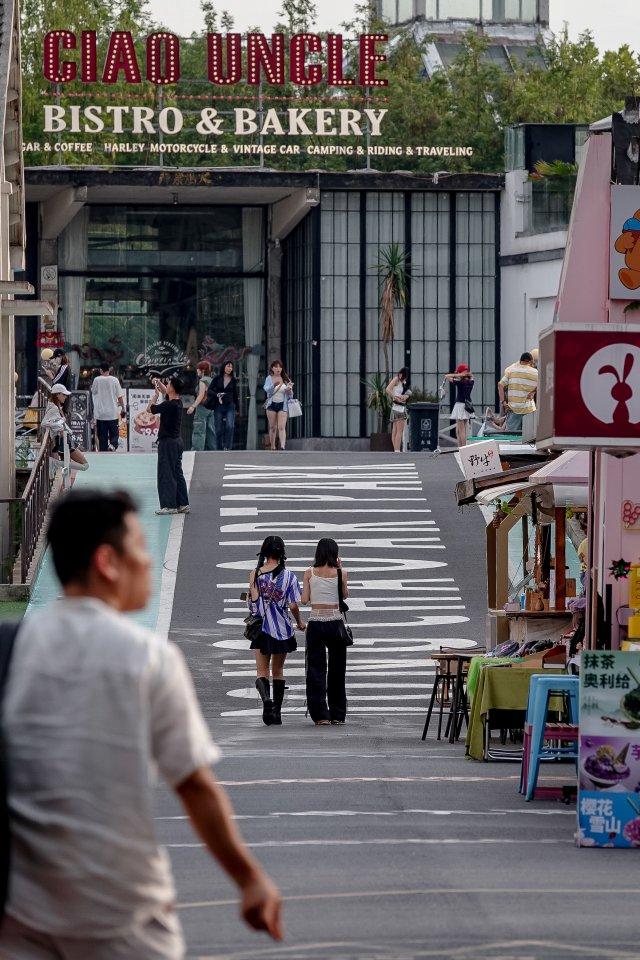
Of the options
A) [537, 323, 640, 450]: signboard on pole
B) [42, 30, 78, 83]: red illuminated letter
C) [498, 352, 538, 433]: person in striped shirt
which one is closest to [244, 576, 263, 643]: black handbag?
[537, 323, 640, 450]: signboard on pole

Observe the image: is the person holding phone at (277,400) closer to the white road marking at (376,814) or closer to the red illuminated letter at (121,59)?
the red illuminated letter at (121,59)

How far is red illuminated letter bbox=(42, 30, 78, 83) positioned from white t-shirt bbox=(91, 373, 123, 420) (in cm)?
942

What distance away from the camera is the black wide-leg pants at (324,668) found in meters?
15.2

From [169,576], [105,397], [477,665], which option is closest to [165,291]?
[105,397]

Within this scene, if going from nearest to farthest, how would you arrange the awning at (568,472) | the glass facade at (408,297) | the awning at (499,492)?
the awning at (568,472) < the awning at (499,492) < the glass facade at (408,297)

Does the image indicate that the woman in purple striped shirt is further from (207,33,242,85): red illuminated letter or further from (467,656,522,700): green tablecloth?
(207,33,242,85): red illuminated letter

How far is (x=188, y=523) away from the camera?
2397cm

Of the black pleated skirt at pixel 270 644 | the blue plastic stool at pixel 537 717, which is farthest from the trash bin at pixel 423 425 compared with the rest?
the blue plastic stool at pixel 537 717

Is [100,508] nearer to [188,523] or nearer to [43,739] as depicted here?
[43,739]

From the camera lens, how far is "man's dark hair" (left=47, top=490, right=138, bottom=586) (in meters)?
4.15

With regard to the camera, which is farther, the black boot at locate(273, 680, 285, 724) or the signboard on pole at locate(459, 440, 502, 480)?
the signboard on pole at locate(459, 440, 502, 480)

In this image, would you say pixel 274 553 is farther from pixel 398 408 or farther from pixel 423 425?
pixel 398 408

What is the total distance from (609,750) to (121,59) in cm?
3210

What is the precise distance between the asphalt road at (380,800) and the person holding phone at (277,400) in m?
7.63
